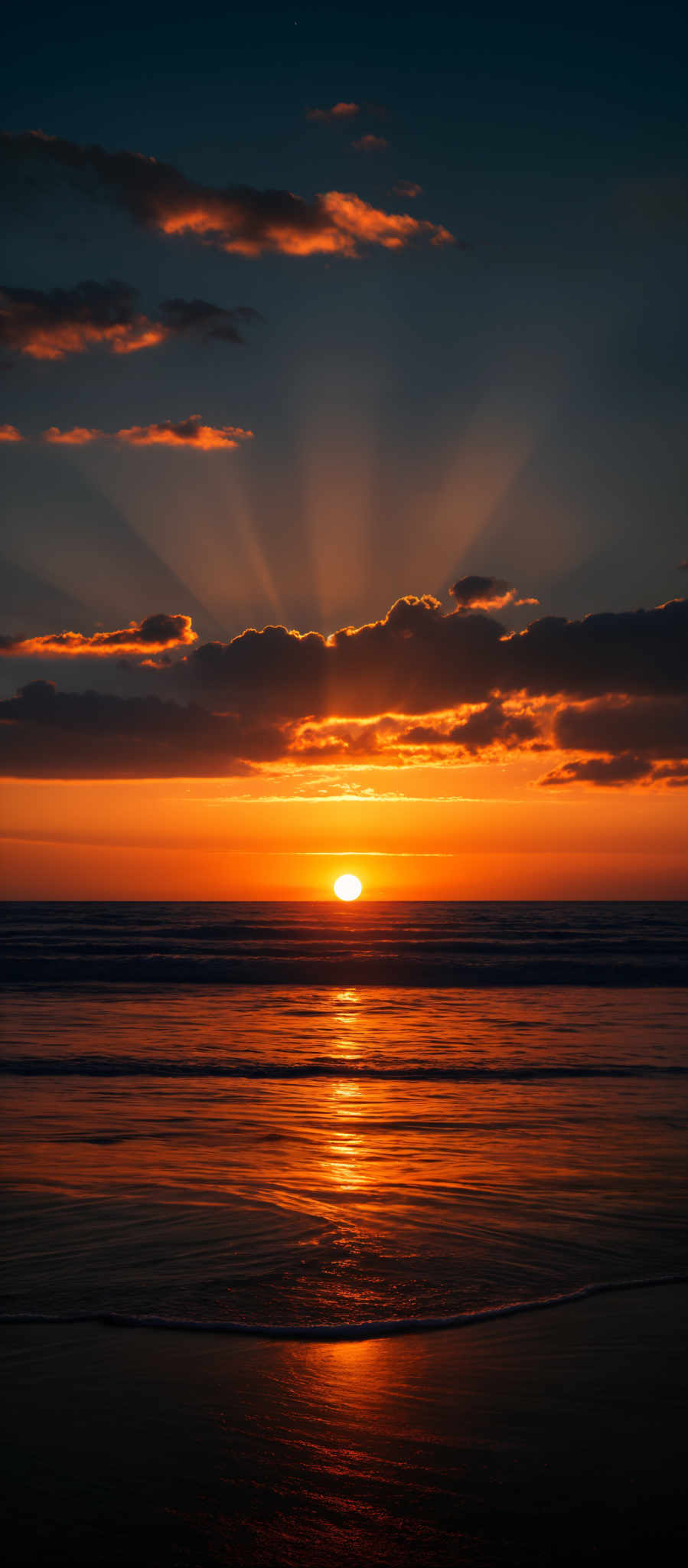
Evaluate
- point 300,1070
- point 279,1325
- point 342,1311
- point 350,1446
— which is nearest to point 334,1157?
point 342,1311

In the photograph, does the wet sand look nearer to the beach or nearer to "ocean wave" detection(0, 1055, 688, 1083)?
the beach

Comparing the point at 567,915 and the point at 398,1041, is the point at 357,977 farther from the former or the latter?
the point at 567,915

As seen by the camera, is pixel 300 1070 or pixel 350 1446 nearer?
pixel 350 1446

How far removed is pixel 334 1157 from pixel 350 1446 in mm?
Answer: 4974

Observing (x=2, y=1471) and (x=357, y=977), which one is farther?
(x=357, y=977)

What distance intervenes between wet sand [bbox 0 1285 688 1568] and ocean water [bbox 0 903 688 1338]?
18.1 inches

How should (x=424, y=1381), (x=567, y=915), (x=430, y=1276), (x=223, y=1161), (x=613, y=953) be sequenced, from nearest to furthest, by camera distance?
1. (x=424, y=1381)
2. (x=430, y=1276)
3. (x=223, y=1161)
4. (x=613, y=953)
5. (x=567, y=915)

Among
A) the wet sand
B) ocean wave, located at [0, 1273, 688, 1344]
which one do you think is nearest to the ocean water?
ocean wave, located at [0, 1273, 688, 1344]

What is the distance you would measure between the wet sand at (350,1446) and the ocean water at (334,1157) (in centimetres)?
46

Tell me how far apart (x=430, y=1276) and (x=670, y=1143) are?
13.9 feet

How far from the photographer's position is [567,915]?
222 feet

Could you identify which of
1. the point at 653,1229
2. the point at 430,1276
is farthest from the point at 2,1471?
the point at 653,1229

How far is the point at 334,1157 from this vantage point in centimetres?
928

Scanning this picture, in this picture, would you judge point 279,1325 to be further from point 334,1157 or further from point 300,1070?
point 300,1070
